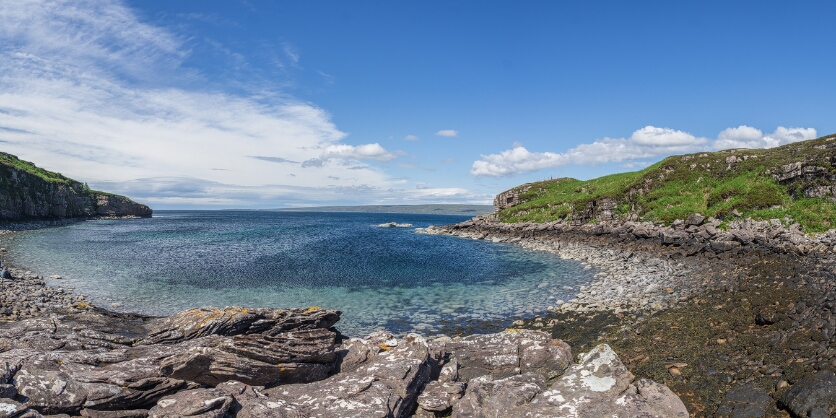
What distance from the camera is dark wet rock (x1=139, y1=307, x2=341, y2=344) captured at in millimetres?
12695

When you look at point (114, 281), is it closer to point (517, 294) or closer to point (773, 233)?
point (517, 294)

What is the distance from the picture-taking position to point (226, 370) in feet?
33.2

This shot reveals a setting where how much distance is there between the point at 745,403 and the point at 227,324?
51.1 ft

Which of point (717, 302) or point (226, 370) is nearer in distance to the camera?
point (226, 370)

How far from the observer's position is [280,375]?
10.7 meters

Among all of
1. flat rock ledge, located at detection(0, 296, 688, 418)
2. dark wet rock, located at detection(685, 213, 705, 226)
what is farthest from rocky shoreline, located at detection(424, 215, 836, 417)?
flat rock ledge, located at detection(0, 296, 688, 418)

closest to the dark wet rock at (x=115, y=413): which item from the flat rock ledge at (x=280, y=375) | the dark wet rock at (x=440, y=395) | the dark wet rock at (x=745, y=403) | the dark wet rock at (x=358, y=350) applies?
the flat rock ledge at (x=280, y=375)

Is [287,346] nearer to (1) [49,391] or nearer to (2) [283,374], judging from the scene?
(2) [283,374]

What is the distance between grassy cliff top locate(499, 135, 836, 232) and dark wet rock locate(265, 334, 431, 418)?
1750 inches

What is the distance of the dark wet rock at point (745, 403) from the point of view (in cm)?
1011

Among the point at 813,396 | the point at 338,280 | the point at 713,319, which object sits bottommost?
the point at 338,280

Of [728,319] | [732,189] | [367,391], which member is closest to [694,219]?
[732,189]

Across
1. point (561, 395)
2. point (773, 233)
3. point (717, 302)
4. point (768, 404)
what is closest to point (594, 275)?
point (717, 302)

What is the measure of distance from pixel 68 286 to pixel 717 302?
45282 millimetres
